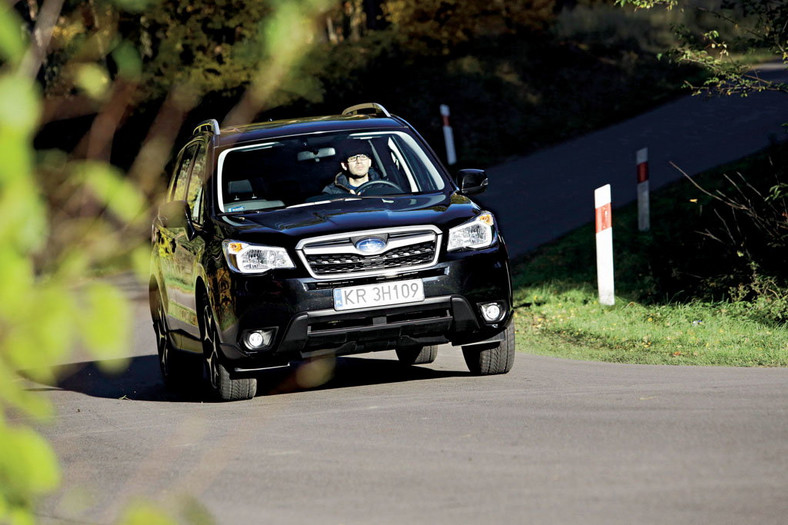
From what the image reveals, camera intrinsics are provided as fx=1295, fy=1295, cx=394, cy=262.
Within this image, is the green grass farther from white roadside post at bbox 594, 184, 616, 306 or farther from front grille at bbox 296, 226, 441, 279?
front grille at bbox 296, 226, 441, 279

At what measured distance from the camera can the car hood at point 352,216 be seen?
8.48 metres

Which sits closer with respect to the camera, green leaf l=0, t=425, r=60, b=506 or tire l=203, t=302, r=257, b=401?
green leaf l=0, t=425, r=60, b=506

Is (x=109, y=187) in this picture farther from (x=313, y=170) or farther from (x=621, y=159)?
(x=621, y=159)

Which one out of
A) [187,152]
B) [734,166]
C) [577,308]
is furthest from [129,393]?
[734,166]

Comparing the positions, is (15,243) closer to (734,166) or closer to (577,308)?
(577,308)

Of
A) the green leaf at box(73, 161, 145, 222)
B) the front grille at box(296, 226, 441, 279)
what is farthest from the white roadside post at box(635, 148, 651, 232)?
the green leaf at box(73, 161, 145, 222)

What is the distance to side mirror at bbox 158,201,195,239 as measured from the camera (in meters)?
9.30

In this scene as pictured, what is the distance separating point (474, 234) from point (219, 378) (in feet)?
6.56

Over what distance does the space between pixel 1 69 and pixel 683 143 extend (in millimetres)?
21181

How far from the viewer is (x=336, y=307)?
8266mm

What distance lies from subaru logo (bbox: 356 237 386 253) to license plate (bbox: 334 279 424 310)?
227 mm

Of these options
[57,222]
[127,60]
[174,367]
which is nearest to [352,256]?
[174,367]

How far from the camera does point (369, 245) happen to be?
8352 millimetres

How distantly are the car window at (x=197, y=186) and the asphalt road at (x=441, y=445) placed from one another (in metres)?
1.41
